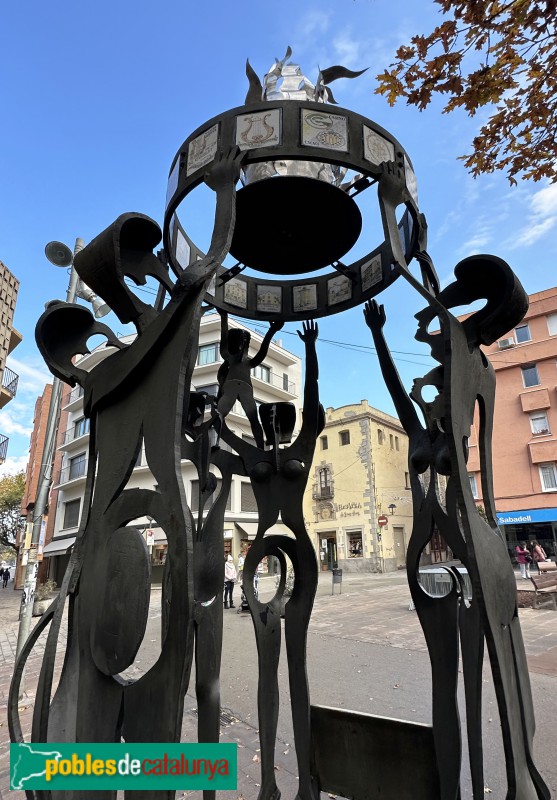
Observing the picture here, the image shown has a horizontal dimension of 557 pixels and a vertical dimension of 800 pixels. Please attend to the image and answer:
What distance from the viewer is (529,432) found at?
2384 cm

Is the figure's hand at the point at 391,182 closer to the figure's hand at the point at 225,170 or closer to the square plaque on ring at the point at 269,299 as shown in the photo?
the figure's hand at the point at 225,170

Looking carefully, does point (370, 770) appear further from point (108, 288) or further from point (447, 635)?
point (108, 288)

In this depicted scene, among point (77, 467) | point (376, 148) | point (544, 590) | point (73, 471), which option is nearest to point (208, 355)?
point (77, 467)

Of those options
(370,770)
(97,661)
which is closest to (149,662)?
(370,770)

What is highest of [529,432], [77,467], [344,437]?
[344,437]

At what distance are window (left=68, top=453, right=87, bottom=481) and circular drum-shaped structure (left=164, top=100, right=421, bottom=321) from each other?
87.1 ft

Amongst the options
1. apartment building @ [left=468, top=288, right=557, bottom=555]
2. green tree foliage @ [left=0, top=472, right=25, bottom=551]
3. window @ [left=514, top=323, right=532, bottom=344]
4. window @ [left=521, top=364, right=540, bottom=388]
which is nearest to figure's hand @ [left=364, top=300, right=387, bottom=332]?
apartment building @ [left=468, top=288, right=557, bottom=555]

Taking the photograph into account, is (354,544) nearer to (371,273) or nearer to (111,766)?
(371,273)

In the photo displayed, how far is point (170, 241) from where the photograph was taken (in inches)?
113

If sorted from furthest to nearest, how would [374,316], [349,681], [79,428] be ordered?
[79,428], [349,681], [374,316]

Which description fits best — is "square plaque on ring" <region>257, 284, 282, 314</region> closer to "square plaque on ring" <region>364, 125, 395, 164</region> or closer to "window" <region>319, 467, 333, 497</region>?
"square plaque on ring" <region>364, 125, 395, 164</region>

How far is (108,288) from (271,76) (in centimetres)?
170

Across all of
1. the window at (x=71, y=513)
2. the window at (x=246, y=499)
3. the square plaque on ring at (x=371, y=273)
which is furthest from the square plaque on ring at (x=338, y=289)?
the window at (x=71, y=513)

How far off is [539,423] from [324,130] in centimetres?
2498
